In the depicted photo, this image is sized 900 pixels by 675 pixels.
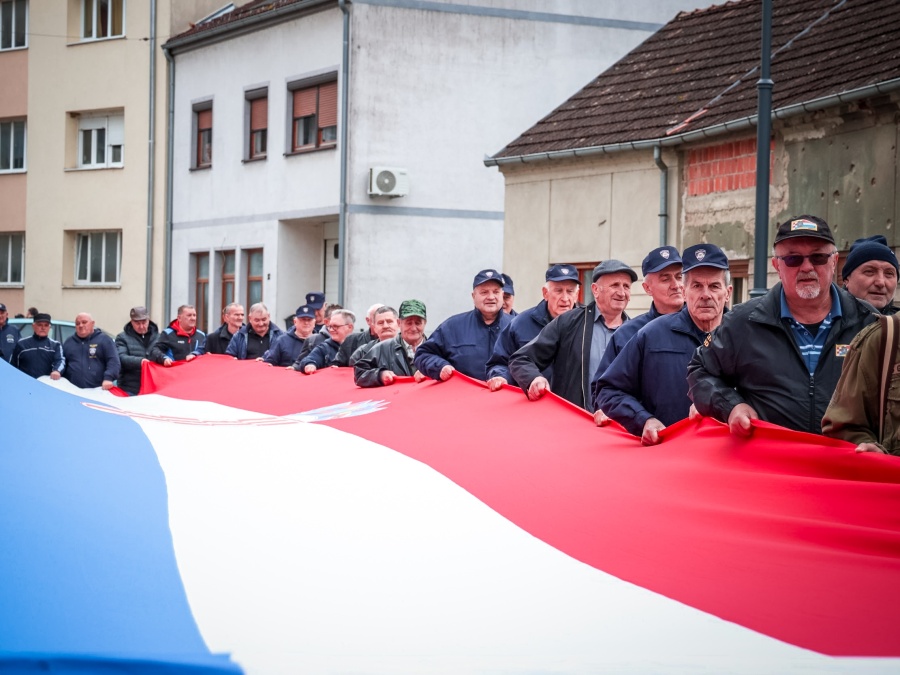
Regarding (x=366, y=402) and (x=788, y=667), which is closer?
(x=788, y=667)

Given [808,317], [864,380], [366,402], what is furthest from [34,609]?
[366,402]

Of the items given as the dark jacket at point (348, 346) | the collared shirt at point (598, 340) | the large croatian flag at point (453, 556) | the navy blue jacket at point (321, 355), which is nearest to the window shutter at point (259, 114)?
the navy blue jacket at point (321, 355)

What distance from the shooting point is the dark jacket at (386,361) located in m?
11.2

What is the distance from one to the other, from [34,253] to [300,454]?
28.2 meters

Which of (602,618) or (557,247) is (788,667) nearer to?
(602,618)

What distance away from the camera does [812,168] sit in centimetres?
1458

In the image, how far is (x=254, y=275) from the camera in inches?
1115

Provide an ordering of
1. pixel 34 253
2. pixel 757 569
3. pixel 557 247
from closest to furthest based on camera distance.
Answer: pixel 757 569 → pixel 557 247 → pixel 34 253

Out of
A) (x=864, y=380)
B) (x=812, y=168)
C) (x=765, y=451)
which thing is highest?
(x=812, y=168)

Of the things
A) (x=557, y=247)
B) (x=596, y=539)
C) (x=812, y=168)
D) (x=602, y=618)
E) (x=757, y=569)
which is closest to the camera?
(x=602, y=618)

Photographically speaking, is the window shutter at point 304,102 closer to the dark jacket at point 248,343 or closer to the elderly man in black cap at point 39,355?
the elderly man in black cap at point 39,355

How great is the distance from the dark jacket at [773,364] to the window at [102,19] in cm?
2802

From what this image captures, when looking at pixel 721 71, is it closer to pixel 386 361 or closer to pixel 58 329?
pixel 386 361

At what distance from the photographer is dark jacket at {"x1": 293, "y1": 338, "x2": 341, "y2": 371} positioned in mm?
13844
